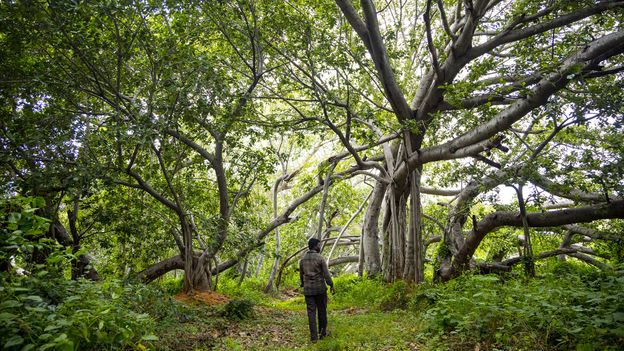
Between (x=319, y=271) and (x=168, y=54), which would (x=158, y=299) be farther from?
A: (x=168, y=54)

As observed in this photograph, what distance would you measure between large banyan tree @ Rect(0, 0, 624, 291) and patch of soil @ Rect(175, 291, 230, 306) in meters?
0.35

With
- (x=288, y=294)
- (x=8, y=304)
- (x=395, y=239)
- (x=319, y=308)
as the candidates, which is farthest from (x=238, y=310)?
(x=288, y=294)

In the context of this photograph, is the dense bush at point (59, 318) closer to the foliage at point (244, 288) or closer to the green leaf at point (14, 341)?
the green leaf at point (14, 341)

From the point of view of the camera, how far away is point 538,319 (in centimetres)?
379

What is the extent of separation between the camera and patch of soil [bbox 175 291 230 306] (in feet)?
26.4

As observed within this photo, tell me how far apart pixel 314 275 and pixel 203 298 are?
3.34 meters

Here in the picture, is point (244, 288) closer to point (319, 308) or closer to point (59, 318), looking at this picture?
point (319, 308)

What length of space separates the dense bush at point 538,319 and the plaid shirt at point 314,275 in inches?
64.1

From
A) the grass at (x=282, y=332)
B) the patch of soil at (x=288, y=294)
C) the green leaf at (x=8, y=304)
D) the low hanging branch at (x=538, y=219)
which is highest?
the low hanging branch at (x=538, y=219)

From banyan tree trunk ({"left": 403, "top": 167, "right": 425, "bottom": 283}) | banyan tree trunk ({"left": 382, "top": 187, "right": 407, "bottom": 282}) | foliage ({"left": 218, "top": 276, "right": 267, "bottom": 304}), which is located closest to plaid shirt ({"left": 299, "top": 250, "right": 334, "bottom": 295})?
banyan tree trunk ({"left": 403, "top": 167, "right": 425, "bottom": 283})

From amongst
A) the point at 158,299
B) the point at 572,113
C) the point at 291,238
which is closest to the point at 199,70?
the point at 158,299

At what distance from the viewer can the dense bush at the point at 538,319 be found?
322 centimetres

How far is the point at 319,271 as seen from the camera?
610 cm

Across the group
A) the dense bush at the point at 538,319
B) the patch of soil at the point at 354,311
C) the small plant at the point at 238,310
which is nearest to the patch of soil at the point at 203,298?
the small plant at the point at 238,310
